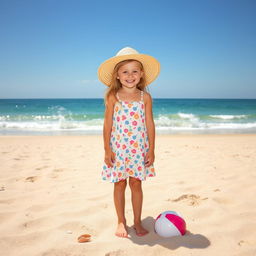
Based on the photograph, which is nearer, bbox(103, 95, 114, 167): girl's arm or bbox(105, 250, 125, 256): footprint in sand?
bbox(105, 250, 125, 256): footprint in sand

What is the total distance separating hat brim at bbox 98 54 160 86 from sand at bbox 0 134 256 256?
156 cm

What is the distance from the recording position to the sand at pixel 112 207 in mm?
2279

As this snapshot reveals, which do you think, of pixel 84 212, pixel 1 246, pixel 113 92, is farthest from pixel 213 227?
pixel 1 246

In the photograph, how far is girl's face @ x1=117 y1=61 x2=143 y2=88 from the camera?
2.60 meters

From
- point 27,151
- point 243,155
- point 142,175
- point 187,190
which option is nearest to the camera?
point 142,175

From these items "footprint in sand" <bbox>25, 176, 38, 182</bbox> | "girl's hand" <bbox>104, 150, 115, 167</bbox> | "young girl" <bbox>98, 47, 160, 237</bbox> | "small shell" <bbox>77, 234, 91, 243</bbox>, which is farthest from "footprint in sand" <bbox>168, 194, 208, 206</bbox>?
"footprint in sand" <bbox>25, 176, 38, 182</bbox>

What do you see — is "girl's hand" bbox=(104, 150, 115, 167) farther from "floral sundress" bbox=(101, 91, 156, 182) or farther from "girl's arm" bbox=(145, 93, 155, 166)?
"girl's arm" bbox=(145, 93, 155, 166)

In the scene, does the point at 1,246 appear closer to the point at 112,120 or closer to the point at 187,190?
the point at 112,120

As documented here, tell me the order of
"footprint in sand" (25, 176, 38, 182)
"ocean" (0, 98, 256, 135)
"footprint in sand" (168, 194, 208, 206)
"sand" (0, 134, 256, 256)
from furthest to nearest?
"ocean" (0, 98, 256, 135), "footprint in sand" (25, 176, 38, 182), "footprint in sand" (168, 194, 208, 206), "sand" (0, 134, 256, 256)

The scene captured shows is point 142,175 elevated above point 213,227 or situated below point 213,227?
above

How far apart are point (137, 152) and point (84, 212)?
1072 mm

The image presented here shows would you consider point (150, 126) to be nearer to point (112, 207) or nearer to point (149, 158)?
point (149, 158)

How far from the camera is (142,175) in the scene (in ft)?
8.21

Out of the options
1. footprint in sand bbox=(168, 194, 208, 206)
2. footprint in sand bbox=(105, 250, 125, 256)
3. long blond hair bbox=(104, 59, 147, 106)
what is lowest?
footprint in sand bbox=(105, 250, 125, 256)
